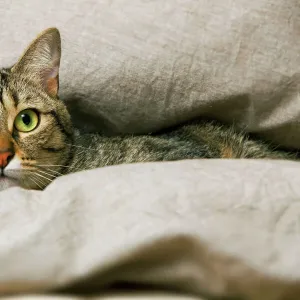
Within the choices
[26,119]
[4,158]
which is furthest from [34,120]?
[4,158]

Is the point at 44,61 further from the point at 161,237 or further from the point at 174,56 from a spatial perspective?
the point at 161,237

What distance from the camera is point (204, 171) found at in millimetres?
716

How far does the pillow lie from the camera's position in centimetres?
110

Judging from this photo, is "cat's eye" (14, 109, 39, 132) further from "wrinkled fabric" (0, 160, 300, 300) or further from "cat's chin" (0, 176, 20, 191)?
"wrinkled fabric" (0, 160, 300, 300)

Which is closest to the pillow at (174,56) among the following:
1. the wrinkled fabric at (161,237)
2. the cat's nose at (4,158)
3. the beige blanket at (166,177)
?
the beige blanket at (166,177)

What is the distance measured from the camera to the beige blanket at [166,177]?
54cm

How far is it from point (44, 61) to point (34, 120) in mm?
142

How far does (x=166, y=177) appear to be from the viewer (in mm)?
684

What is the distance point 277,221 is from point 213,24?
2.07 ft

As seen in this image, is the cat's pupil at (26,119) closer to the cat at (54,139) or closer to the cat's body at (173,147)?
the cat at (54,139)

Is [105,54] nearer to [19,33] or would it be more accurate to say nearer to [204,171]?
[19,33]

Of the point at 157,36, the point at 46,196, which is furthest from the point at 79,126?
the point at 46,196

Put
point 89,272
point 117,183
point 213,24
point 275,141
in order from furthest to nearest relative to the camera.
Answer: point 275,141 → point 213,24 → point 117,183 → point 89,272

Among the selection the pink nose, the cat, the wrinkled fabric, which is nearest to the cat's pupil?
the cat
